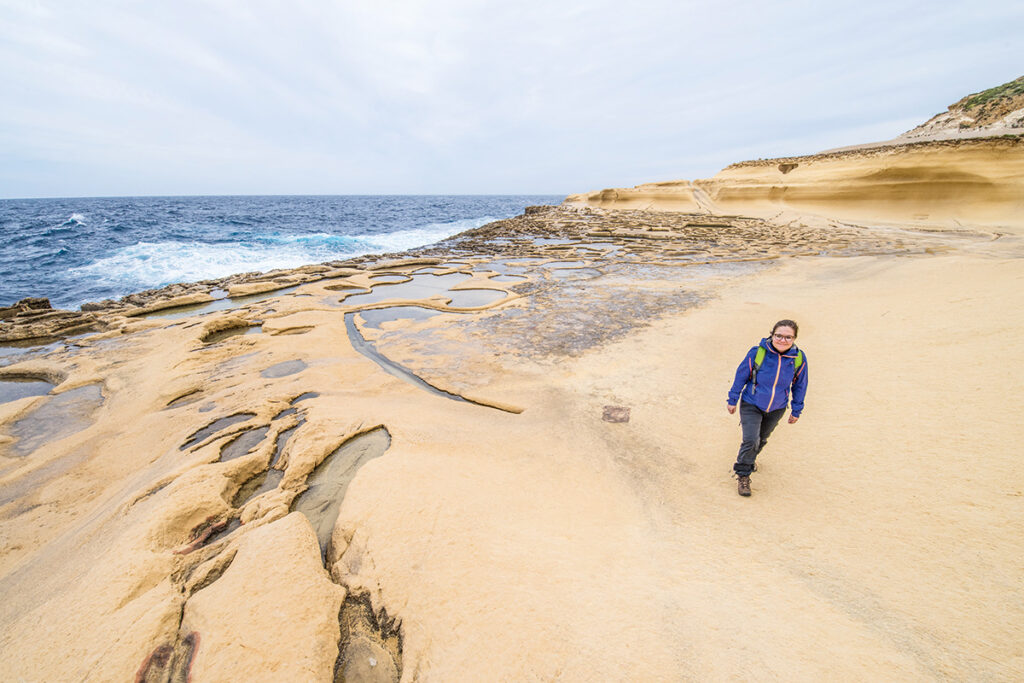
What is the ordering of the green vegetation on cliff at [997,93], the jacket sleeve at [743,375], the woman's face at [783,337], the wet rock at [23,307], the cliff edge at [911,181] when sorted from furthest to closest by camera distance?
the green vegetation on cliff at [997,93]
the cliff edge at [911,181]
the wet rock at [23,307]
the jacket sleeve at [743,375]
the woman's face at [783,337]

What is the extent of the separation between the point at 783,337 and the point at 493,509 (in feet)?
9.01

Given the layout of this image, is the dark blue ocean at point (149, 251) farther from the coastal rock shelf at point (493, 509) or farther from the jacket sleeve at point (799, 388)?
the jacket sleeve at point (799, 388)

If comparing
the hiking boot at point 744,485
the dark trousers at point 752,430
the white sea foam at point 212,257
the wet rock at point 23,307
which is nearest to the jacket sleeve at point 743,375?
the dark trousers at point 752,430

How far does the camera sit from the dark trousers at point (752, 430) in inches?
128

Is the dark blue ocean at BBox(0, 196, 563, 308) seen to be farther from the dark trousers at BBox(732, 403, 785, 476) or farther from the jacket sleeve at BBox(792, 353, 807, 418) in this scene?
the jacket sleeve at BBox(792, 353, 807, 418)

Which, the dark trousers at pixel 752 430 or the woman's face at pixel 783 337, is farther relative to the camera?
the dark trousers at pixel 752 430

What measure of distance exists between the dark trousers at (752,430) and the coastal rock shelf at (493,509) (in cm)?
30

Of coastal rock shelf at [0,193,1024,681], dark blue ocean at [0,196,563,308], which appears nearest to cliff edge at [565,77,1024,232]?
coastal rock shelf at [0,193,1024,681]

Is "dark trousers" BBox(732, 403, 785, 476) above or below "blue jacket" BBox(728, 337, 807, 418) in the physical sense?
below

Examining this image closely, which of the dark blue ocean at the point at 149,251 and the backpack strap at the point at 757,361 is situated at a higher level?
the dark blue ocean at the point at 149,251

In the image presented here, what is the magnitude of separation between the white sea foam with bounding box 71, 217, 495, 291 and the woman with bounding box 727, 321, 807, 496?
20.5 m

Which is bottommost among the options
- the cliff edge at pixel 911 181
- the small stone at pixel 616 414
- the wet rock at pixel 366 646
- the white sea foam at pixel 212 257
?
the wet rock at pixel 366 646

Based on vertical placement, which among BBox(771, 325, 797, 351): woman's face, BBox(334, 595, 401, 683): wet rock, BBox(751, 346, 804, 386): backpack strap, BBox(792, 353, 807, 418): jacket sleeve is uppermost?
BBox(771, 325, 797, 351): woman's face

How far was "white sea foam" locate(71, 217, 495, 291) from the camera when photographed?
56.9ft
